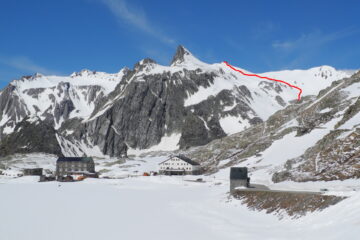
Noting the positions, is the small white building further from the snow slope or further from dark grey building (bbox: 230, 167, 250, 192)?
the snow slope

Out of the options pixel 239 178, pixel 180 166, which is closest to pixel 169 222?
pixel 239 178

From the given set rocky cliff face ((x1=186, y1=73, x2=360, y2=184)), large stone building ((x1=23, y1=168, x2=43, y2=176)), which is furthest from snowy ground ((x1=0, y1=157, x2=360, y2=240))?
large stone building ((x1=23, y1=168, x2=43, y2=176))

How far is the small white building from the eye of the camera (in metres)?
138

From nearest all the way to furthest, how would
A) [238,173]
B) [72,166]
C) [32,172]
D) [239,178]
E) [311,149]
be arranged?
[239,178], [238,173], [311,149], [32,172], [72,166]

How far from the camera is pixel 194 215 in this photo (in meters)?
42.3

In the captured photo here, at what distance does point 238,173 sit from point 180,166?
8272 centimetres

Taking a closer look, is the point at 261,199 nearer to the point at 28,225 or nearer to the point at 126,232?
the point at 126,232

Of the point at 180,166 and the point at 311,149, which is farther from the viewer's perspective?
the point at 180,166

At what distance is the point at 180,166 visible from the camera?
474ft

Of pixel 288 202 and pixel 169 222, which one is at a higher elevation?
pixel 288 202

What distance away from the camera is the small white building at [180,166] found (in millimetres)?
138225

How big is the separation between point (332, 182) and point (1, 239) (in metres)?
45.7

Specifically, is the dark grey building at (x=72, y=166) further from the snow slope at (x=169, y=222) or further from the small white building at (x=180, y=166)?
the snow slope at (x=169, y=222)

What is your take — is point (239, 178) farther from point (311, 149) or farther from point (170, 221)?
point (170, 221)
